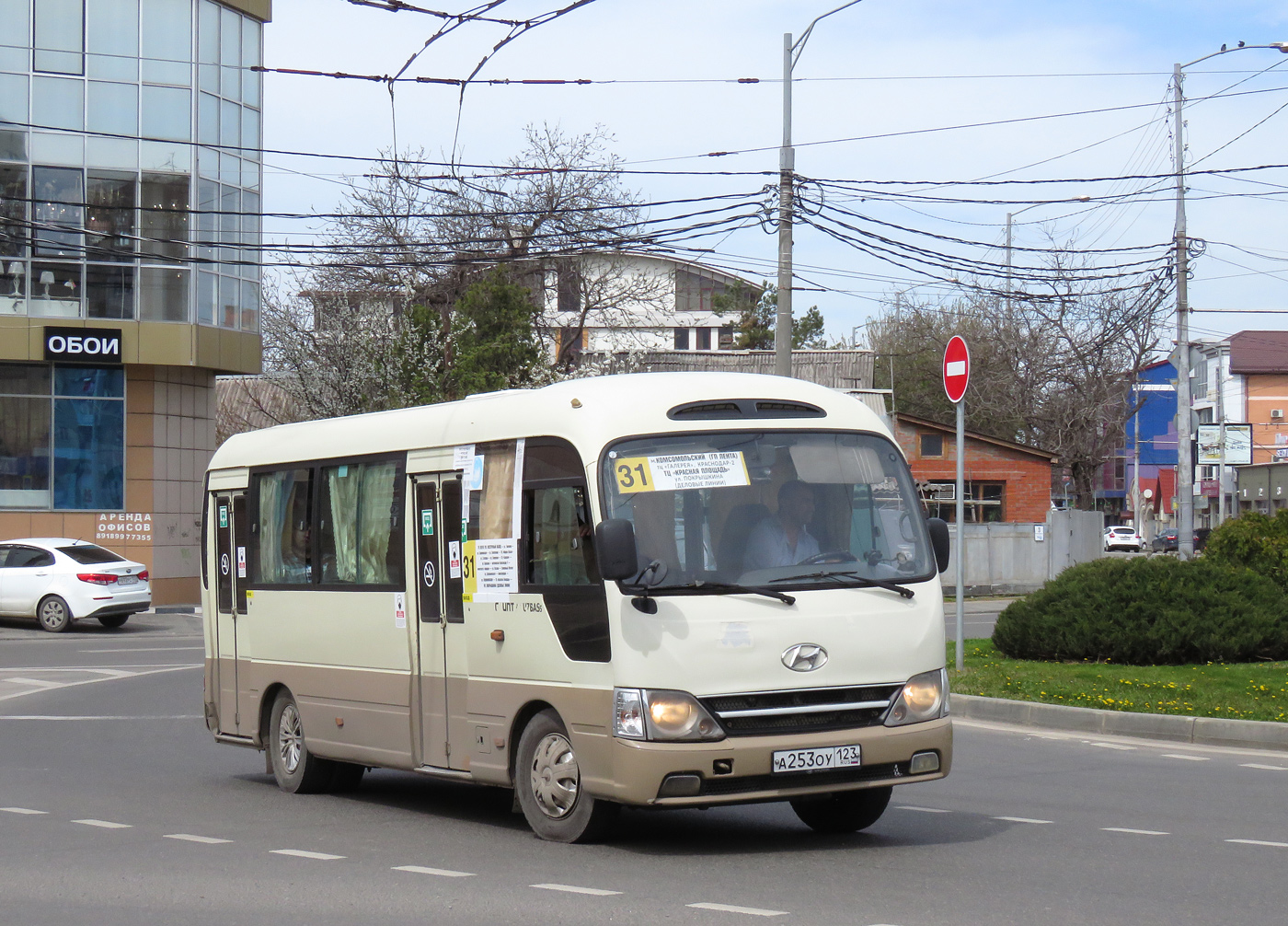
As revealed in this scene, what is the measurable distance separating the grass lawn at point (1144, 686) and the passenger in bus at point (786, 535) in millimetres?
6765

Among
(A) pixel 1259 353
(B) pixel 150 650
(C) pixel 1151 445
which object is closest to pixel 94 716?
(B) pixel 150 650

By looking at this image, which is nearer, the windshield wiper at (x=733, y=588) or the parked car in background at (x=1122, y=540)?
the windshield wiper at (x=733, y=588)

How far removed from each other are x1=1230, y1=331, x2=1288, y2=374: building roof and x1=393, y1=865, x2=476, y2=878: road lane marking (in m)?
86.7

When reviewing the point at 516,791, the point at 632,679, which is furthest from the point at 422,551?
the point at 632,679

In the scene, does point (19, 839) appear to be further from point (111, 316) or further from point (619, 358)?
point (619, 358)

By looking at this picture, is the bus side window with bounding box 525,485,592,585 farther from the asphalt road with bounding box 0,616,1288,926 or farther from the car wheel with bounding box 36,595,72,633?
the car wheel with bounding box 36,595,72,633

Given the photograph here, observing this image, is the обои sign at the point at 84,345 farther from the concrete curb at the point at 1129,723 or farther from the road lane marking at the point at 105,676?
the concrete curb at the point at 1129,723

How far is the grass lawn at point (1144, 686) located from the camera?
Answer: 13992 mm

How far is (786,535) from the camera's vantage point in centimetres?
839

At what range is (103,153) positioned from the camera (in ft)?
112

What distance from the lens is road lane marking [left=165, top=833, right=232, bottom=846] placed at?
8.85m

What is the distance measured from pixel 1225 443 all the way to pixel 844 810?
43224mm

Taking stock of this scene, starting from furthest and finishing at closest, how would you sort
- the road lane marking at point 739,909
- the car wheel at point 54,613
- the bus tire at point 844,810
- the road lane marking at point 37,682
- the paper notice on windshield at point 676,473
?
the car wheel at point 54,613
the road lane marking at point 37,682
the bus tire at point 844,810
the paper notice on windshield at point 676,473
the road lane marking at point 739,909

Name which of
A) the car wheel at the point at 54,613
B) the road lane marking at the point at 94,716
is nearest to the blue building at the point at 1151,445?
the car wheel at the point at 54,613
